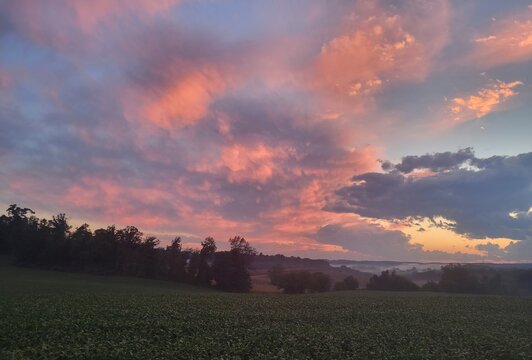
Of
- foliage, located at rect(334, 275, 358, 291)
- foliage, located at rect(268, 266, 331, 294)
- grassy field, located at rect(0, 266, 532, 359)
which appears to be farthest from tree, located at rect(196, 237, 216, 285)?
grassy field, located at rect(0, 266, 532, 359)

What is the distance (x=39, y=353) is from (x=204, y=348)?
10.2m

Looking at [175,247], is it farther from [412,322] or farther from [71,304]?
[412,322]

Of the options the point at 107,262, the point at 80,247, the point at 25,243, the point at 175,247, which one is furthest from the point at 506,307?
the point at 25,243

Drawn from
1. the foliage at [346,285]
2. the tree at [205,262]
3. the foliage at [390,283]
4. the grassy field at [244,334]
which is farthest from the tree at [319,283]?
the grassy field at [244,334]

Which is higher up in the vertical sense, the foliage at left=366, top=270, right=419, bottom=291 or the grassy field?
the foliage at left=366, top=270, right=419, bottom=291

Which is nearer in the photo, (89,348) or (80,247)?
(89,348)

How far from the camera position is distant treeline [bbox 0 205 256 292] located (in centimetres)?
12356

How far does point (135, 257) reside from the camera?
124812 millimetres

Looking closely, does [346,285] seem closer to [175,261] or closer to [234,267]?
[234,267]

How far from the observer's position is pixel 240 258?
412ft

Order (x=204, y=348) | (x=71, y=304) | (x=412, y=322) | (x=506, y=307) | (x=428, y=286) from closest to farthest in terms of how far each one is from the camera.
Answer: (x=204, y=348) → (x=412, y=322) → (x=71, y=304) → (x=506, y=307) → (x=428, y=286)

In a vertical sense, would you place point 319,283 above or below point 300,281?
below

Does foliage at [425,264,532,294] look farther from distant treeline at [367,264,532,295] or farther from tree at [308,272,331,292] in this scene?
tree at [308,272,331,292]

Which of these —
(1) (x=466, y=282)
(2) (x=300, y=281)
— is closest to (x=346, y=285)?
(2) (x=300, y=281)
